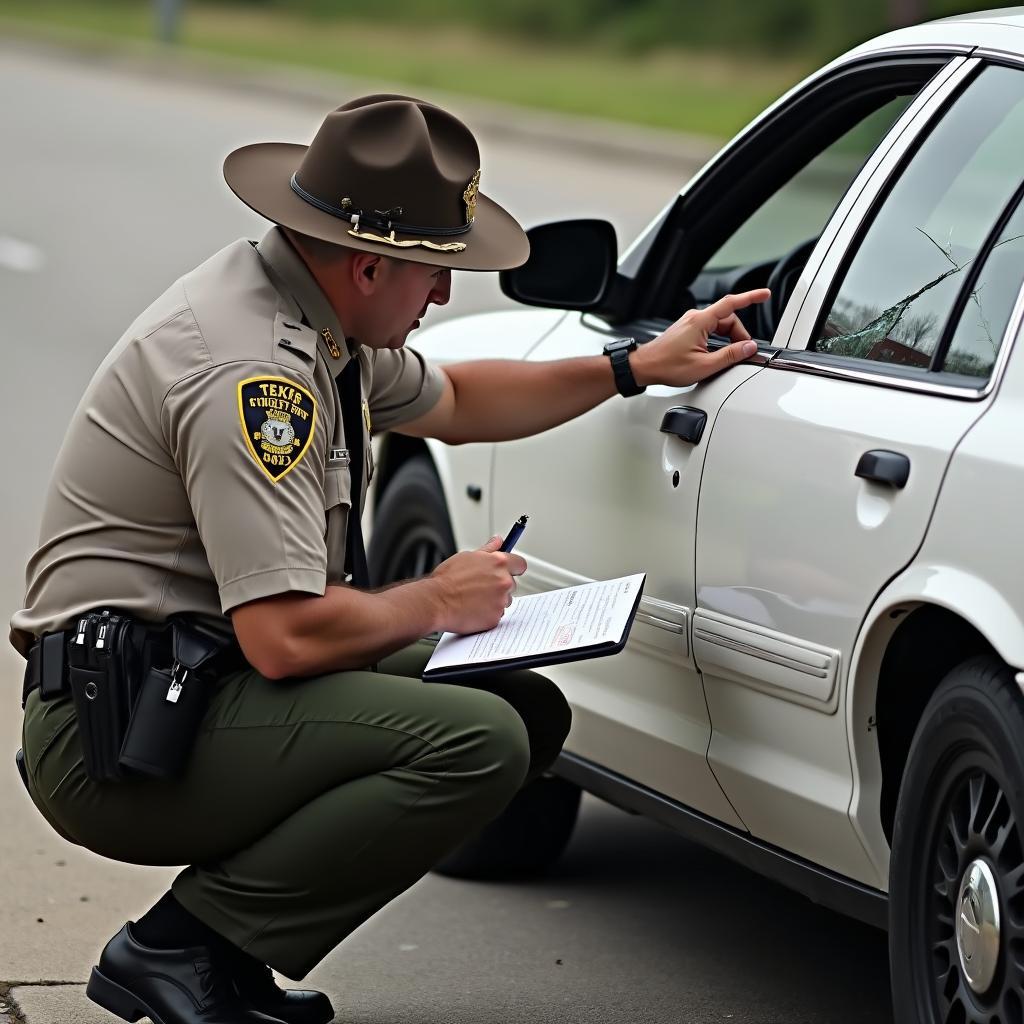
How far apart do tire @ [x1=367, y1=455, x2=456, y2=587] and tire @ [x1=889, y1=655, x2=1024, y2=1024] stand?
1.79 metres

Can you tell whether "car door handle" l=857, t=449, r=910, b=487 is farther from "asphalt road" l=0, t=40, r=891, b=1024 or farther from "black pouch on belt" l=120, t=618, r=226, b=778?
"asphalt road" l=0, t=40, r=891, b=1024

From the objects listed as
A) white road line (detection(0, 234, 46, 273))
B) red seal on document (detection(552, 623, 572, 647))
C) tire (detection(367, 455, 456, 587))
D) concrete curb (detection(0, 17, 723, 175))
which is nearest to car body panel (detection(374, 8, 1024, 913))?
red seal on document (detection(552, 623, 572, 647))

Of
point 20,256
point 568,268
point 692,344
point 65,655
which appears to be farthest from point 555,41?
point 65,655

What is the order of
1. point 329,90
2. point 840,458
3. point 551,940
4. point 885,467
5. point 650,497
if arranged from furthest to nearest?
point 329,90 → point 551,940 → point 650,497 → point 840,458 → point 885,467

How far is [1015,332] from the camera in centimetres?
274

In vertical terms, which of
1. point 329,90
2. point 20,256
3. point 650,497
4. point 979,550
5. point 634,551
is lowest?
point 20,256

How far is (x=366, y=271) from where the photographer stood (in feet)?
10.7

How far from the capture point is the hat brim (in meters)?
3.19

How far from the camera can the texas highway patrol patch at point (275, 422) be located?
9.87 feet

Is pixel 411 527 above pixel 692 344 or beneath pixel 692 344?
beneath

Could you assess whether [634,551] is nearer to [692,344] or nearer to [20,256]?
[692,344]

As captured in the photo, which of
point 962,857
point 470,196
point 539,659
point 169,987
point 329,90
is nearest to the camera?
point 962,857

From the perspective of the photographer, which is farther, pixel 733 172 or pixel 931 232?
pixel 733 172

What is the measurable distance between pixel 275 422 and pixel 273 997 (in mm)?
1010
